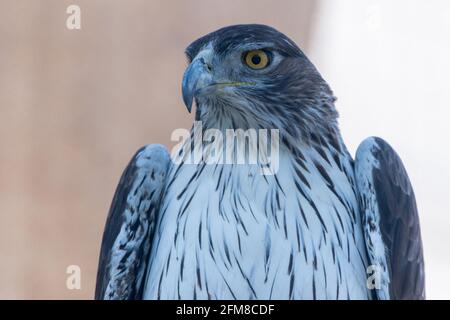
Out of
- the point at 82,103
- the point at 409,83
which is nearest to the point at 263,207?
the point at 409,83

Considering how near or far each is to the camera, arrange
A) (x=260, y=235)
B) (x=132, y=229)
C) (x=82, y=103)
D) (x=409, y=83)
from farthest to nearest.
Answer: (x=82, y=103) → (x=409, y=83) → (x=132, y=229) → (x=260, y=235)

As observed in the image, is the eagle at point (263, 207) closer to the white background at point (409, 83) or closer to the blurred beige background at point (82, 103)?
the white background at point (409, 83)

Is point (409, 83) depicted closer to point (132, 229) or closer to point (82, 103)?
point (82, 103)

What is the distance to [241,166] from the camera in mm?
3531

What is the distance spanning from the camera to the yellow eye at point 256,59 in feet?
11.6

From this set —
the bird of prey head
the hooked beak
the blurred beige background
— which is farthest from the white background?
the hooked beak

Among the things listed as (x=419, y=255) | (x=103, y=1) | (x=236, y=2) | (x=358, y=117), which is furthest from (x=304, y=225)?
(x=103, y=1)

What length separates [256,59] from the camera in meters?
3.56

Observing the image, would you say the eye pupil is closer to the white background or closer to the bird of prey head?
the bird of prey head

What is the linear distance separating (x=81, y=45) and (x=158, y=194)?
7.26 feet

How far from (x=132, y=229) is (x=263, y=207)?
536mm

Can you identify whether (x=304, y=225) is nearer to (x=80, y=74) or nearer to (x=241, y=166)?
(x=241, y=166)

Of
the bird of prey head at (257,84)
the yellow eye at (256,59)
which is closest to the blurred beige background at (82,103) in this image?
the bird of prey head at (257,84)

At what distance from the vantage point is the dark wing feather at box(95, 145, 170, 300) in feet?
11.5
